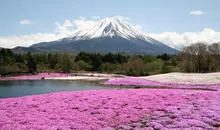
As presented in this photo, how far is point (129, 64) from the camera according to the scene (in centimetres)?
9906

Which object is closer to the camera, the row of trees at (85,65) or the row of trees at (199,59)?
the row of trees at (199,59)

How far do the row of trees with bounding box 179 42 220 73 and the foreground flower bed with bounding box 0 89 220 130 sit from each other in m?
54.5

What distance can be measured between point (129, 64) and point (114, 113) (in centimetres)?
8016

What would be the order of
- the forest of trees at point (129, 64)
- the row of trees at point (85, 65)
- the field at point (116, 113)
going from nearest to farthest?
the field at point (116, 113)
the forest of trees at point (129, 64)
the row of trees at point (85, 65)

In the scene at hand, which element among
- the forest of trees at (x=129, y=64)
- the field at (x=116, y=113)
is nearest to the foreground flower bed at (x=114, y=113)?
the field at (x=116, y=113)

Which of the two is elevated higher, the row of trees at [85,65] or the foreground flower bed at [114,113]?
the row of trees at [85,65]

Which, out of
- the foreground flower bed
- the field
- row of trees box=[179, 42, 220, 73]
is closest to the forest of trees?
row of trees box=[179, 42, 220, 73]

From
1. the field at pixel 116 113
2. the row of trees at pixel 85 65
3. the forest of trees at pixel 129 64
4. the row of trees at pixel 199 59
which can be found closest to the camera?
the field at pixel 116 113

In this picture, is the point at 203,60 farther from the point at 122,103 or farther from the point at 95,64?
the point at 122,103

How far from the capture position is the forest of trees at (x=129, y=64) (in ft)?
257

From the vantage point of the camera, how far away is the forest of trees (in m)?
78.3

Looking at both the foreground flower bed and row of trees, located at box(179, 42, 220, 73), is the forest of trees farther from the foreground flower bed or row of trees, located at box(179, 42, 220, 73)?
the foreground flower bed

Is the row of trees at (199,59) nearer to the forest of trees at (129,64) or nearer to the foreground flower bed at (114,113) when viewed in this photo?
the forest of trees at (129,64)

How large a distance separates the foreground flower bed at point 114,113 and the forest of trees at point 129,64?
55.5m
